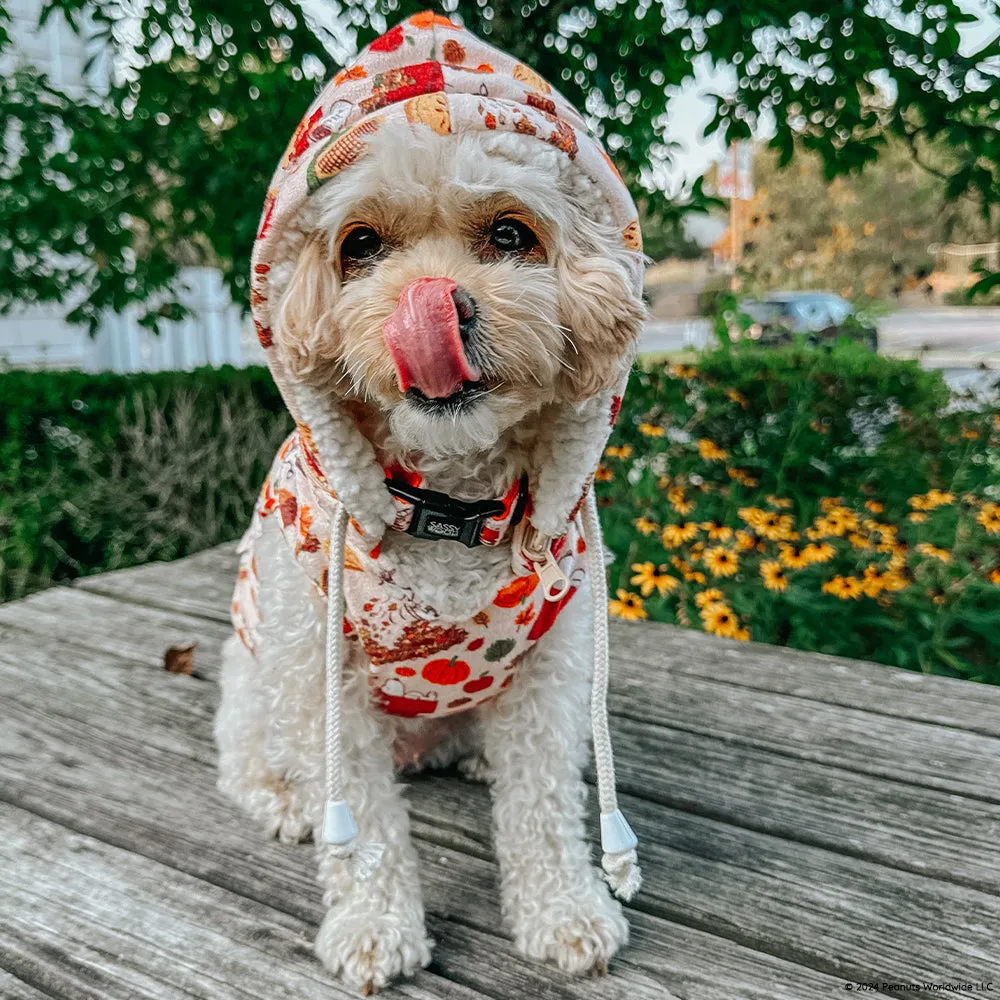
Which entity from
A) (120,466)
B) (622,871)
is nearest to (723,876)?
(622,871)

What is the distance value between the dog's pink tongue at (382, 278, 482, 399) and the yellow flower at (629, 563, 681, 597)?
71.9 inches

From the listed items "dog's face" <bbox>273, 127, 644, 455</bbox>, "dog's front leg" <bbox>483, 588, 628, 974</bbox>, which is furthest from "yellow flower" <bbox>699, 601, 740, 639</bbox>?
"dog's face" <bbox>273, 127, 644, 455</bbox>

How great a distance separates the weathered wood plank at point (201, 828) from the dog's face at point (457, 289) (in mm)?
895

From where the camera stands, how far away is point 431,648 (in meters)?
1.47

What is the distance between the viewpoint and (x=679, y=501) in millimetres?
3088

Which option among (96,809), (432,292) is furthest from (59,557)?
(432,292)

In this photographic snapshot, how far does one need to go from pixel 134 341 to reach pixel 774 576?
748 cm

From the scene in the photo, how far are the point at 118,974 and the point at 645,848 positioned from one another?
943 millimetres

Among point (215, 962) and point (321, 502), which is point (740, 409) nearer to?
point (321, 502)

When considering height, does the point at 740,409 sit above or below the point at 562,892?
above

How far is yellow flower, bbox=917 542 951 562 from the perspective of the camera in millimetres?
2600

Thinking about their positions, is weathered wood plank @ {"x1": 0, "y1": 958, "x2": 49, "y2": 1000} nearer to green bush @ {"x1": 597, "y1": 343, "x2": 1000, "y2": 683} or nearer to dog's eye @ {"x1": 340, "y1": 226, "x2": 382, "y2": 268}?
dog's eye @ {"x1": 340, "y1": 226, "x2": 382, "y2": 268}

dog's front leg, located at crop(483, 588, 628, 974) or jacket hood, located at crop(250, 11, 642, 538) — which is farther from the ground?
jacket hood, located at crop(250, 11, 642, 538)

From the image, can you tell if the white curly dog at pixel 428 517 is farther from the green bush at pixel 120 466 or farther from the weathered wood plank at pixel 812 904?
the green bush at pixel 120 466
